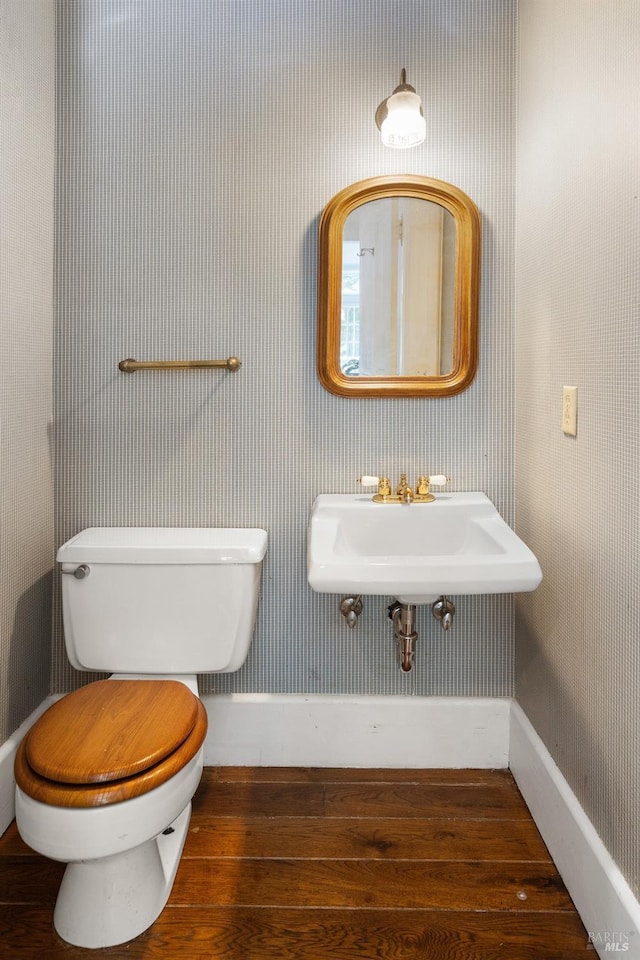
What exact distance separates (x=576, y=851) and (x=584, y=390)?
0.96 meters

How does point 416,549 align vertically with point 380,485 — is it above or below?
below

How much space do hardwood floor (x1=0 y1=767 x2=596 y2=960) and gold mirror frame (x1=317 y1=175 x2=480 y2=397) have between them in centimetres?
110

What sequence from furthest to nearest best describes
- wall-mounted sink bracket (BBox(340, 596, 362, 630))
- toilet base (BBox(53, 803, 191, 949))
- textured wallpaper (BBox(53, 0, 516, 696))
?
textured wallpaper (BBox(53, 0, 516, 696)) < wall-mounted sink bracket (BBox(340, 596, 362, 630)) < toilet base (BBox(53, 803, 191, 949))

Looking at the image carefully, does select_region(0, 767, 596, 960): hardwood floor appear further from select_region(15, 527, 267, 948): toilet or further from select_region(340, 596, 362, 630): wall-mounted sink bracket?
select_region(340, 596, 362, 630): wall-mounted sink bracket

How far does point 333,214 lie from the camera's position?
5.62ft

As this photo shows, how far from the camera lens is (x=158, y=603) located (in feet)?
5.21

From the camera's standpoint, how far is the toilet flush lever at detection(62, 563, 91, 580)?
1584 millimetres

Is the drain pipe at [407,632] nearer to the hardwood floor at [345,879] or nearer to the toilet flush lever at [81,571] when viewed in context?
the hardwood floor at [345,879]

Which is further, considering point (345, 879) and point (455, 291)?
point (455, 291)

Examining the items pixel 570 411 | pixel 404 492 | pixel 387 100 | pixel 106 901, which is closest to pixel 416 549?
pixel 404 492

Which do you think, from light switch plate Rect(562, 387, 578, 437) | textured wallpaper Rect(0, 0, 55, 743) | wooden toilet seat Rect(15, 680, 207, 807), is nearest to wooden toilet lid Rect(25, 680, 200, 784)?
wooden toilet seat Rect(15, 680, 207, 807)

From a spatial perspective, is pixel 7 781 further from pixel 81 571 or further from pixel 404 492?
pixel 404 492

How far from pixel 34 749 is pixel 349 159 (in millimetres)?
1613

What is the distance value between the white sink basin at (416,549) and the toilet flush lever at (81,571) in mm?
556
